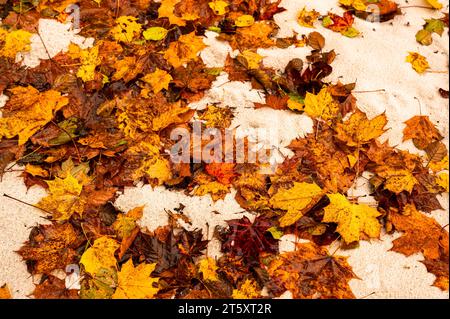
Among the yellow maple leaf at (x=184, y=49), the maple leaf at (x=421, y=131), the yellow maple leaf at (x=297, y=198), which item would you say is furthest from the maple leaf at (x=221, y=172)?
the maple leaf at (x=421, y=131)

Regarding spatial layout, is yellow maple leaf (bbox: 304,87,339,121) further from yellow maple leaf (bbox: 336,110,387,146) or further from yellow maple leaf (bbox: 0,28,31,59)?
yellow maple leaf (bbox: 0,28,31,59)

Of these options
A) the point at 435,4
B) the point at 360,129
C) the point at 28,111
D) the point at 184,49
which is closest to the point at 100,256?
the point at 28,111

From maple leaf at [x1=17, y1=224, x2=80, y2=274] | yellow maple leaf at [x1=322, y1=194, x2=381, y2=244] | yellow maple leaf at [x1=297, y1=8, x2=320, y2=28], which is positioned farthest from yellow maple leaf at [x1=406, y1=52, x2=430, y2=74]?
maple leaf at [x1=17, y1=224, x2=80, y2=274]

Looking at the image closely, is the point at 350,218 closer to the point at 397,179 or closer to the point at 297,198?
the point at 297,198

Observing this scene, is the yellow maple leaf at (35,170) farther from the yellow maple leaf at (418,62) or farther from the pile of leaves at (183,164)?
the yellow maple leaf at (418,62)
